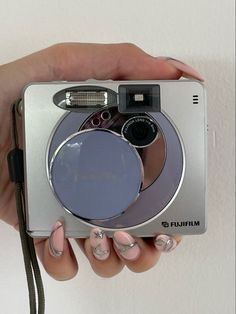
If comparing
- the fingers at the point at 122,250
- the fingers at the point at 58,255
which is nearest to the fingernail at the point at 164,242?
the fingers at the point at 122,250

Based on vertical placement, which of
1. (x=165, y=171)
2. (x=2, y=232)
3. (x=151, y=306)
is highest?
(x=165, y=171)

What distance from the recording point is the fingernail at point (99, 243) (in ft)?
1.93

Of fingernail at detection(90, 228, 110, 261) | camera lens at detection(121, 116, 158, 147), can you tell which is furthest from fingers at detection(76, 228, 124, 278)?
camera lens at detection(121, 116, 158, 147)

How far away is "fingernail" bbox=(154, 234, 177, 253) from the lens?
0.60 metres

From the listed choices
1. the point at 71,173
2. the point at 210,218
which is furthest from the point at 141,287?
the point at 71,173

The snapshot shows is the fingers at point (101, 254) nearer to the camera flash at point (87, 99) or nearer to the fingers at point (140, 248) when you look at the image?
the fingers at point (140, 248)

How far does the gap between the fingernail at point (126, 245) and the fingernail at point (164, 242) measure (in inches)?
0.9

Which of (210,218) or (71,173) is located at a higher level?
(71,173)

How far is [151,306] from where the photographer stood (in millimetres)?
766

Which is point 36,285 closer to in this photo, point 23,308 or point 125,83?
point 23,308

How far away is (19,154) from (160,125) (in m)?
0.16

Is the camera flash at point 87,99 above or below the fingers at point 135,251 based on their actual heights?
above

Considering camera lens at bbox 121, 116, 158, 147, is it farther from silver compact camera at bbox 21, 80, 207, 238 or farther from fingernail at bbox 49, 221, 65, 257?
fingernail at bbox 49, 221, 65, 257

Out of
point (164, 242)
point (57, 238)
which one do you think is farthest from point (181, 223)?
point (57, 238)
